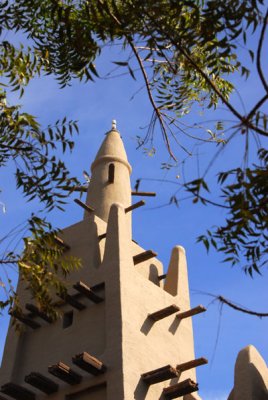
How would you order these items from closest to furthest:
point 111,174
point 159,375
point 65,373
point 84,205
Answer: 1. point 159,375
2. point 65,373
3. point 84,205
4. point 111,174

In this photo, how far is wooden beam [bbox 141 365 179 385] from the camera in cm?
1326

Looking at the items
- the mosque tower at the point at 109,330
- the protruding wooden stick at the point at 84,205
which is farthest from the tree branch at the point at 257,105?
the protruding wooden stick at the point at 84,205

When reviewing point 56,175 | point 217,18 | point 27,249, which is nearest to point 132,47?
point 217,18

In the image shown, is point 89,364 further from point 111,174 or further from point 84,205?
point 111,174

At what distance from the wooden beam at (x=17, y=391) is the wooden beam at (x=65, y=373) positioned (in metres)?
1.09

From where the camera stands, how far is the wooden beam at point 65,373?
1329 centimetres

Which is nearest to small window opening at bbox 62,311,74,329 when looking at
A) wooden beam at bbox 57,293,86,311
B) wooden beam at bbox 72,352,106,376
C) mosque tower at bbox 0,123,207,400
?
mosque tower at bbox 0,123,207,400

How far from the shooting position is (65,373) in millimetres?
13422

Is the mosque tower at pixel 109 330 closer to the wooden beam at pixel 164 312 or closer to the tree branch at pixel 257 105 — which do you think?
the wooden beam at pixel 164 312

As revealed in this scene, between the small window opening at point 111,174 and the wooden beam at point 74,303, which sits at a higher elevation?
the small window opening at point 111,174

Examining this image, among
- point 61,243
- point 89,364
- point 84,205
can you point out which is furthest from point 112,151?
point 89,364

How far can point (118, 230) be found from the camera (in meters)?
16.1

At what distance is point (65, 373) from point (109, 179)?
6702 mm

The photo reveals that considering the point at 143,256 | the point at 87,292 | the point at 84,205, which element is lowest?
the point at 87,292
